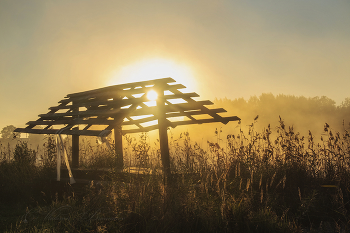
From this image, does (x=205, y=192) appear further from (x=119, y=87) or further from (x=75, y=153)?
(x=75, y=153)

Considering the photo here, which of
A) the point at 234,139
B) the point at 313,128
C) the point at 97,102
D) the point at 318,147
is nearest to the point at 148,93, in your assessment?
the point at 97,102

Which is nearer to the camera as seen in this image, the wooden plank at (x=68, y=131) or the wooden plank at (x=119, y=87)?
the wooden plank at (x=68, y=131)

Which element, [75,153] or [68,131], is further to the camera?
[75,153]

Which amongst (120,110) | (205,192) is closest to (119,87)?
(120,110)

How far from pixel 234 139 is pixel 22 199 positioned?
20.9ft

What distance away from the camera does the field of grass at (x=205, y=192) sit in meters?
3.91

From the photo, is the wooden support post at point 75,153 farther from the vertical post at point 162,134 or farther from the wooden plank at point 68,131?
the vertical post at point 162,134

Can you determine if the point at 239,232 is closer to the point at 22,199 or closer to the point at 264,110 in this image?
the point at 22,199

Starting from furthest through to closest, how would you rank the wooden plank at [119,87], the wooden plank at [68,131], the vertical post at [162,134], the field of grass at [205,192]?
1. the wooden plank at [119,87]
2. the vertical post at [162,134]
3. the wooden plank at [68,131]
4. the field of grass at [205,192]

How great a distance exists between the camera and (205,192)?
4.73 m

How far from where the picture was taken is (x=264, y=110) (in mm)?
53344

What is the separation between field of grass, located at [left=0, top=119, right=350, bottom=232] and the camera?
3.91 meters

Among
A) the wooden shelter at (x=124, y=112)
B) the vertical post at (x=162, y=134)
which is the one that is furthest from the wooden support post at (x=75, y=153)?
the vertical post at (x=162, y=134)

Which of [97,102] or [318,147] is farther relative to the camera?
[97,102]
